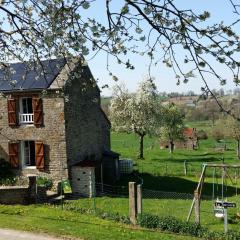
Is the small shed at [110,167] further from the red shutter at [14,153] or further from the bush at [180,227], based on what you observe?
the bush at [180,227]

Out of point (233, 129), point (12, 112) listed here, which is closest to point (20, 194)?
point (12, 112)

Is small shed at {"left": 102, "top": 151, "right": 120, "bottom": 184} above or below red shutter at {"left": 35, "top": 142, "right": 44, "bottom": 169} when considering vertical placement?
below

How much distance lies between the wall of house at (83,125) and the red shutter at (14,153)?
10.6 ft

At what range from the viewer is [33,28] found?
29.1 feet

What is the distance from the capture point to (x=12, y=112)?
29281mm

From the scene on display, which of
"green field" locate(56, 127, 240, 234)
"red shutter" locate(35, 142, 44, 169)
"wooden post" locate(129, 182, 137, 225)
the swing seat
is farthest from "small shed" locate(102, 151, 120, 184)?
the swing seat

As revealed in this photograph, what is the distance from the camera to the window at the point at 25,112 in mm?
29359

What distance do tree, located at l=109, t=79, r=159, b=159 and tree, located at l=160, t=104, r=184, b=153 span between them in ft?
14.8

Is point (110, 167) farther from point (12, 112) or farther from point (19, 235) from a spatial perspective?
point (19, 235)

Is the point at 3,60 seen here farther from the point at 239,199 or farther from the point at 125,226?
the point at 239,199

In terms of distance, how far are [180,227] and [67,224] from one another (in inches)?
170

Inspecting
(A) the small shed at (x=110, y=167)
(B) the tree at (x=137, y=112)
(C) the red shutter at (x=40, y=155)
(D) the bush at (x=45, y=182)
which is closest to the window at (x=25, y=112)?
(C) the red shutter at (x=40, y=155)

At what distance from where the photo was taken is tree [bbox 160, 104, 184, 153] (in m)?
56.5

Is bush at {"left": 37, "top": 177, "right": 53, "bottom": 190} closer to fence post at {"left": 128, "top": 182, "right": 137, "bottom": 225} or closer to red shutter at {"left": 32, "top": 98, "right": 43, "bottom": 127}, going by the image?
red shutter at {"left": 32, "top": 98, "right": 43, "bottom": 127}
